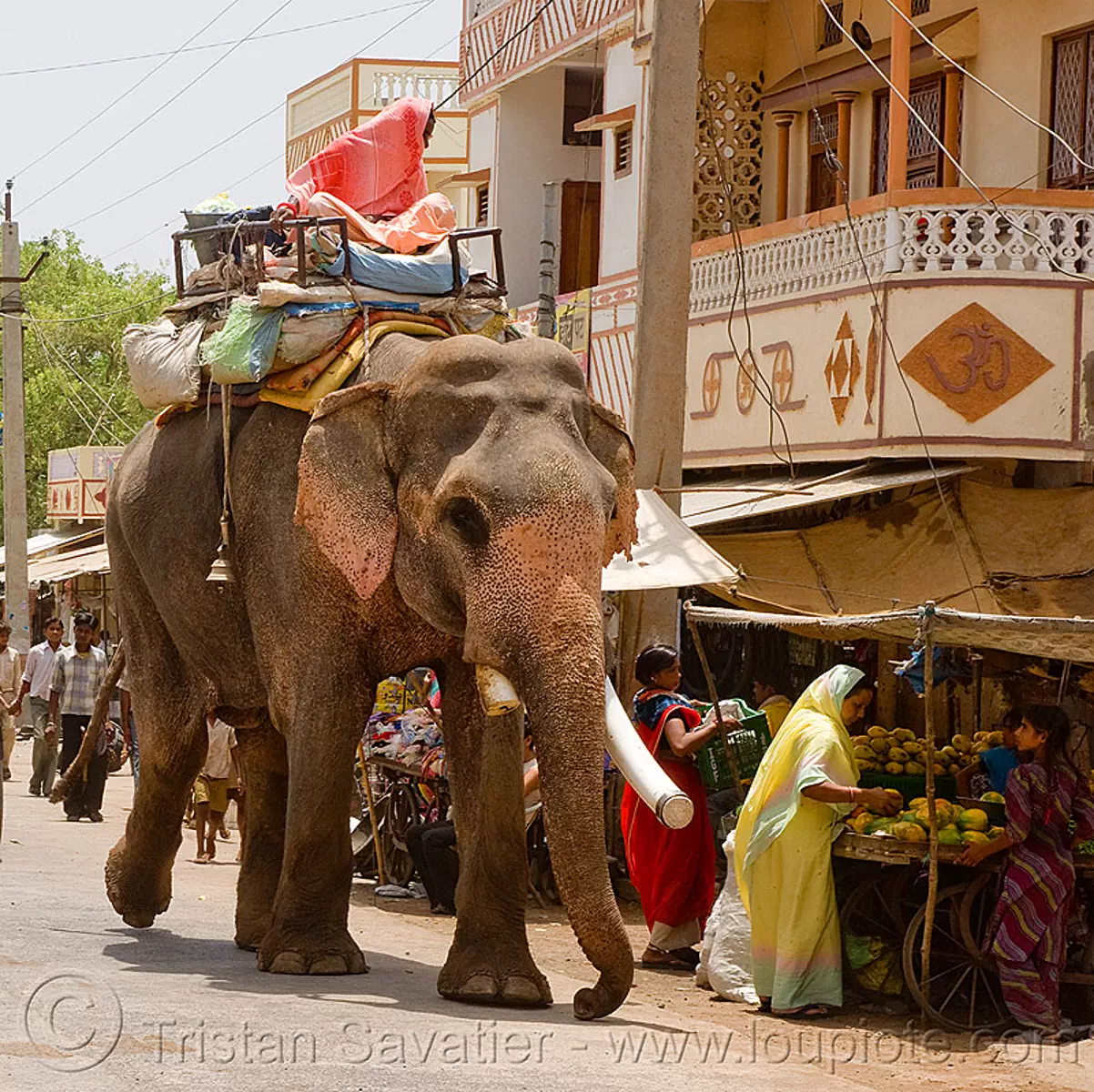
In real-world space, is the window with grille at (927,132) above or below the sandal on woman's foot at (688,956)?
above

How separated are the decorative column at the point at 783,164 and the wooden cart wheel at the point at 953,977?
11.8m

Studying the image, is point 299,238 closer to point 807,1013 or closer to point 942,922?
point 807,1013

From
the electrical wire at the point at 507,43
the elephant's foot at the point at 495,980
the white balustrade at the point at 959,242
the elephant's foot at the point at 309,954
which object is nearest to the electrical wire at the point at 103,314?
the electrical wire at the point at 507,43

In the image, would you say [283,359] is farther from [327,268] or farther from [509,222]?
[509,222]

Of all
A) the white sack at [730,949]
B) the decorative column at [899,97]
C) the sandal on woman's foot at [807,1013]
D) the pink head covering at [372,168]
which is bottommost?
the sandal on woman's foot at [807,1013]

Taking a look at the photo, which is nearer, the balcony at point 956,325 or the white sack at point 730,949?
the white sack at point 730,949

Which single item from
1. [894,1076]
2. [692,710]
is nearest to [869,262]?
[692,710]

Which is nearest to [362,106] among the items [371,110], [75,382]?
[371,110]

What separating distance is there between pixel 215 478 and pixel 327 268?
38.8 inches

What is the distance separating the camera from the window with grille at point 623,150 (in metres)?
20.9

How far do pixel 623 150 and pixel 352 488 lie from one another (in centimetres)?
1385

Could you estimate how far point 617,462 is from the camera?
809cm

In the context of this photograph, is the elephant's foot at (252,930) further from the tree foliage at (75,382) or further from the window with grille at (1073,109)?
the tree foliage at (75,382)

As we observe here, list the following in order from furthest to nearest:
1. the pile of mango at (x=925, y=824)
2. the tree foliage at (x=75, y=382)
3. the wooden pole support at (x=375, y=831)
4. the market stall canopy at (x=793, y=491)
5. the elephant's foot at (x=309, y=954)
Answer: the tree foliage at (x=75, y=382) → the market stall canopy at (x=793, y=491) → the wooden pole support at (x=375, y=831) → the pile of mango at (x=925, y=824) → the elephant's foot at (x=309, y=954)
